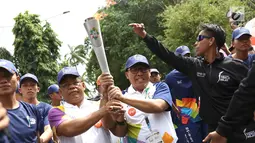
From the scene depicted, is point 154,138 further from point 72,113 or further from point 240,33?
point 240,33

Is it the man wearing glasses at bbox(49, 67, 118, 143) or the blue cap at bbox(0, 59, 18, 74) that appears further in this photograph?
the man wearing glasses at bbox(49, 67, 118, 143)

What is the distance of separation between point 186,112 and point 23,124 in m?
2.84

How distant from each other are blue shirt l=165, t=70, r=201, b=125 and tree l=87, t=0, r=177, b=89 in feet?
63.7

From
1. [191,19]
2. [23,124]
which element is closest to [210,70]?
[23,124]

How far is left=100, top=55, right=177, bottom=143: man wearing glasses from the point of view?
150 inches

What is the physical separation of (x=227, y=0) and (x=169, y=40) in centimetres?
387

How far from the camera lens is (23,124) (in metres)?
3.55

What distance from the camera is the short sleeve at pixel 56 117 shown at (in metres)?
3.83

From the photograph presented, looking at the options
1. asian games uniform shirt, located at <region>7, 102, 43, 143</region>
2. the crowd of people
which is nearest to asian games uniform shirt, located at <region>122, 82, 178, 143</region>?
the crowd of people

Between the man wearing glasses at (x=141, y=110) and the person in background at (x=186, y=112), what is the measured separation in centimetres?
157

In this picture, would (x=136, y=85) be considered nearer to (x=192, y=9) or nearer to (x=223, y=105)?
(x=223, y=105)

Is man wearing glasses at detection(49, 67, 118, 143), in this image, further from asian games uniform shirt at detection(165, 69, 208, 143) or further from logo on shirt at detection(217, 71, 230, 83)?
asian games uniform shirt at detection(165, 69, 208, 143)

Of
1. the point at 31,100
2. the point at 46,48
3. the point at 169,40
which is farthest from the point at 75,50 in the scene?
the point at 31,100

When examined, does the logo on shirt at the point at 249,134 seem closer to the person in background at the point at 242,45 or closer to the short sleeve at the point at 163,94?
the short sleeve at the point at 163,94
